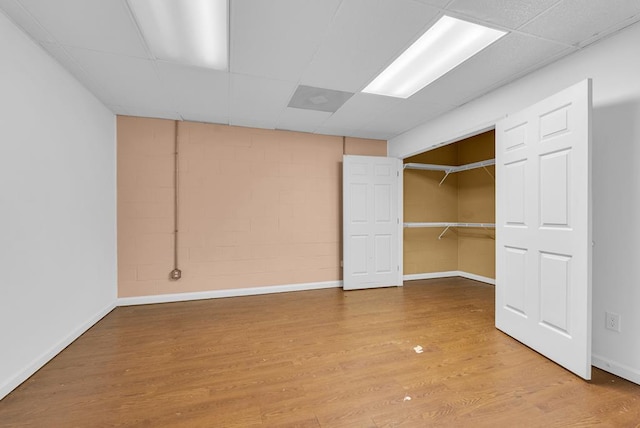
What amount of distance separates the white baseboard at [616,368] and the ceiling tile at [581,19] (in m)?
2.29

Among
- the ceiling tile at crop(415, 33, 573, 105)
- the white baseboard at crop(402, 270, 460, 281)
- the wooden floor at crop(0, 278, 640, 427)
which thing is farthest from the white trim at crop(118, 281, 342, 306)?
the ceiling tile at crop(415, 33, 573, 105)

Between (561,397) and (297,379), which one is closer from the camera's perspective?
(561,397)

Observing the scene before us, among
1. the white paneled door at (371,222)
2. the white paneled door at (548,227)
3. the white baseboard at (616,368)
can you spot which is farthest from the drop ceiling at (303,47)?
the white baseboard at (616,368)

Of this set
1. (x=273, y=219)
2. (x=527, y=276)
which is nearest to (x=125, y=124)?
(x=273, y=219)

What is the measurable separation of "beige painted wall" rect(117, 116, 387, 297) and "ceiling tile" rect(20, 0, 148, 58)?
5.56 ft

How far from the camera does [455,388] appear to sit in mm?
1844

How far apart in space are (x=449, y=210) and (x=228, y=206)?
3.86 meters

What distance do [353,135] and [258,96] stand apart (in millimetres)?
1900

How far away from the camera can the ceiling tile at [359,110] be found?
311 cm

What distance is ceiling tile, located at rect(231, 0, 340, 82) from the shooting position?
173cm

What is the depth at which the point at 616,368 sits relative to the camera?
1.96 m

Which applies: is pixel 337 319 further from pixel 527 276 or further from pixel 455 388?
pixel 527 276

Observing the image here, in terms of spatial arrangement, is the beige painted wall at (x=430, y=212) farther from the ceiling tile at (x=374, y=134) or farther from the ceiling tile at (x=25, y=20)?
the ceiling tile at (x=25, y=20)

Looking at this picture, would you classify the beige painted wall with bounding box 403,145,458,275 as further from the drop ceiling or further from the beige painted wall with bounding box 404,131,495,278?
the drop ceiling
